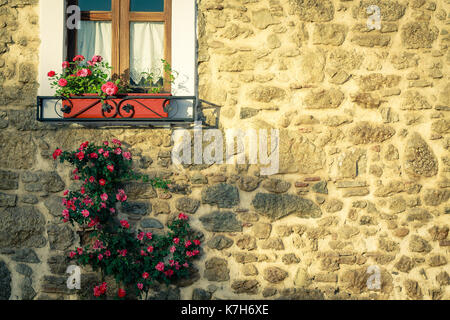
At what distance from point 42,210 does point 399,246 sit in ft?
9.72

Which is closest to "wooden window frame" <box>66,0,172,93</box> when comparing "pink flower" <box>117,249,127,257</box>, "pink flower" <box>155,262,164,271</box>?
"pink flower" <box>117,249,127,257</box>

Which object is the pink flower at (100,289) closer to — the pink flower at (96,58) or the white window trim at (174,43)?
the white window trim at (174,43)

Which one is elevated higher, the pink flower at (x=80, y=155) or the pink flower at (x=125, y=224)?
the pink flower at (x=80, y=155)

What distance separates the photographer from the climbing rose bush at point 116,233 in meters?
3.31

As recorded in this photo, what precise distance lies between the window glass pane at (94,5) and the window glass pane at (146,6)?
8.8 inches

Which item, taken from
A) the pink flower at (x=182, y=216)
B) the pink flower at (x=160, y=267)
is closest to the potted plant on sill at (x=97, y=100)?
the pink flower at (x=182, y=216)

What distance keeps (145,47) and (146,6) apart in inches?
14.0

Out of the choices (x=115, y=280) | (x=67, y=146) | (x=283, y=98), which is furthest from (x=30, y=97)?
(x=283, y=98)

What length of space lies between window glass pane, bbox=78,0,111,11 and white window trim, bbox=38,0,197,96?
190 mm

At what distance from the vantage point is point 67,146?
3.48 meters

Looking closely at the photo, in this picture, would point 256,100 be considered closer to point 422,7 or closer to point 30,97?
point 422,7

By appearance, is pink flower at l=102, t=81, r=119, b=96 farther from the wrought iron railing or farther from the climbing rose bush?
the climbing rose bush

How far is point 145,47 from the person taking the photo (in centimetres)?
368

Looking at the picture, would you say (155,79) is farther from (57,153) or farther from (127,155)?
(57,153)
